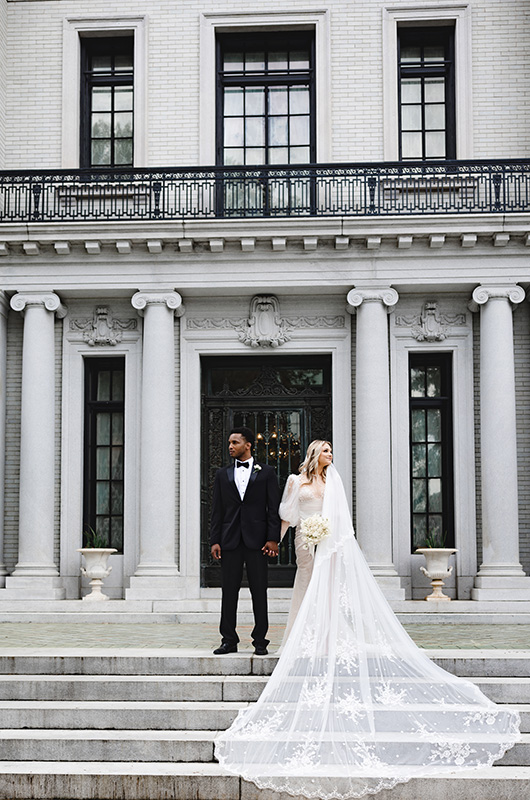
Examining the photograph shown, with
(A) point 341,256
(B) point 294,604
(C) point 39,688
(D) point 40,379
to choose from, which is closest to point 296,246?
(A) point 341,256

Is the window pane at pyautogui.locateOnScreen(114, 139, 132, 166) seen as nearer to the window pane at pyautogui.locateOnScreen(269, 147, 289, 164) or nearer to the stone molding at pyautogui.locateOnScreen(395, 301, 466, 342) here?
the window pane at pyautogui.locateOnScreen(269, 147, 289, 164)

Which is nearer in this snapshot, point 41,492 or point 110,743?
point 110,743

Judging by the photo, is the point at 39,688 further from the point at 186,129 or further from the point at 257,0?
the point at 257,0

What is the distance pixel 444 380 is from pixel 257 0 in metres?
7.42

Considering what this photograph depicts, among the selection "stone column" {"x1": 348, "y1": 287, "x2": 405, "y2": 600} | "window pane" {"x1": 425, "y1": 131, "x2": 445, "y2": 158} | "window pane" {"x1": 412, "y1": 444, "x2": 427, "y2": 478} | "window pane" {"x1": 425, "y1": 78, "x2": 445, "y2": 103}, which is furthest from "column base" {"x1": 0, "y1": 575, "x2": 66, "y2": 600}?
"window pane" {"x1": 425, "y1": 78, "x2": 445, "y2": 103}

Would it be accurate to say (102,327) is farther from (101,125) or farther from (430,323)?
(430,323)

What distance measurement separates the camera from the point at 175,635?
46.3ft

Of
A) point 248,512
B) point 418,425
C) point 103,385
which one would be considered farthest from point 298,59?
point 248,512

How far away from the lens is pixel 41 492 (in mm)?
17719

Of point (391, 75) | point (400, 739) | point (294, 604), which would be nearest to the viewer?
point (400, 739)

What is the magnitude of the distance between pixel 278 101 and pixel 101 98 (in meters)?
3.20

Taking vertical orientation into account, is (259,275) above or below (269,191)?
below

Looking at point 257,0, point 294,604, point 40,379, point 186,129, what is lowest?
point 294,604

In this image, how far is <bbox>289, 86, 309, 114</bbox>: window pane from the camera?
63.9 feet
